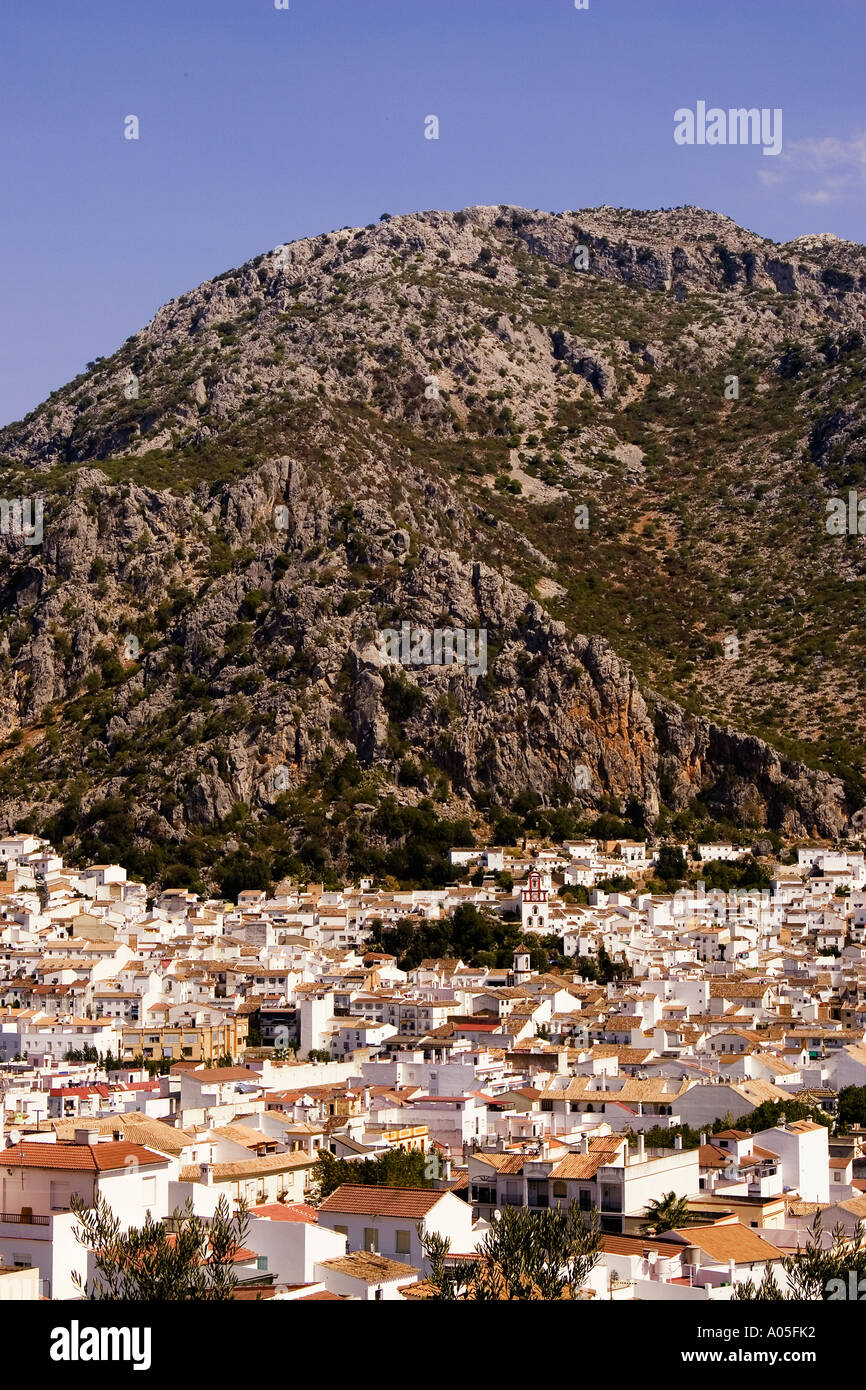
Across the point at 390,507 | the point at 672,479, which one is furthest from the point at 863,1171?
the point at 672,479

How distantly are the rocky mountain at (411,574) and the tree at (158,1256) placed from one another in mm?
64400

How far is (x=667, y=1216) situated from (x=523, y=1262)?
9528mm

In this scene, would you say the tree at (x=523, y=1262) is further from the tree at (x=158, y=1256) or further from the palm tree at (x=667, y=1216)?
the palm tree at (x=667, y=1216)

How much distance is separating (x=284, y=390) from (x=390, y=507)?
16426 millimetres

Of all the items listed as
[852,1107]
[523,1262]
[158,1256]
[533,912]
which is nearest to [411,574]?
[533,912]

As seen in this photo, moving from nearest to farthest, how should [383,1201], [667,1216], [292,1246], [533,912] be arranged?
[292,1246] → [383,1201] → [667,1216] → [533,912]

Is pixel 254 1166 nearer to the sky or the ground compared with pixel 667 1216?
nearer to the sky

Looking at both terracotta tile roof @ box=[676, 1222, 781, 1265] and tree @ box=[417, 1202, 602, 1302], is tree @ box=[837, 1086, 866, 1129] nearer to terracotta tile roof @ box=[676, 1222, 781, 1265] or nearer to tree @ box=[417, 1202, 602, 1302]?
terracotta tile roof @ box=[676, 1222, 781, 1265]

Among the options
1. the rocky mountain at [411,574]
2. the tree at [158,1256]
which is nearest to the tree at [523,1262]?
the tree at [158,1256]

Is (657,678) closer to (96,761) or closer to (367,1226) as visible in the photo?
(96,761)

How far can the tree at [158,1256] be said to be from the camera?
1825cm

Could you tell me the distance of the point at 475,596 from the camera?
10188cm

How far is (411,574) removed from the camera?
10119cm

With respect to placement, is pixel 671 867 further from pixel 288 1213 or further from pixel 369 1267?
pixel 369 1267
